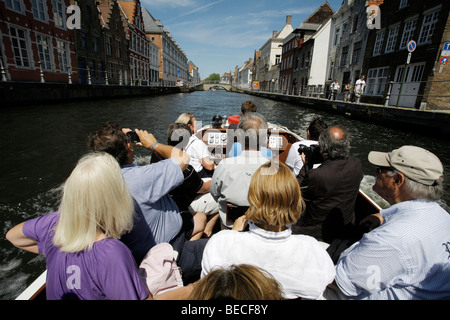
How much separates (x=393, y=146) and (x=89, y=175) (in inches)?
400

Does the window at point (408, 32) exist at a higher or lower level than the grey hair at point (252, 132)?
higher

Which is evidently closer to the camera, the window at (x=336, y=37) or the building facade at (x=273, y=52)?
the window at (x=336, y=37)

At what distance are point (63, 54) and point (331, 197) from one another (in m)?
23.4

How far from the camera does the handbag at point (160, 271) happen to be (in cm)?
134

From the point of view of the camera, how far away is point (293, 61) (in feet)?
117

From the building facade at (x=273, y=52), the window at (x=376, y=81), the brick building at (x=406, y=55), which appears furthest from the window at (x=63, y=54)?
the building facade at (x=273, y=52)

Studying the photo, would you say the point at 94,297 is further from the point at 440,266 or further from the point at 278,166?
the point at 440,266

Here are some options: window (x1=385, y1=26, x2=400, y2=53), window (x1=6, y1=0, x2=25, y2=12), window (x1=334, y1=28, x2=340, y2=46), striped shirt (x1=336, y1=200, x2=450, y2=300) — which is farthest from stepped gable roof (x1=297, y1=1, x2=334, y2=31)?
striped shirt (x1=336, y1=200, x2=450, y2=300)

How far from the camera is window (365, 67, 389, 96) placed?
15.5 meters

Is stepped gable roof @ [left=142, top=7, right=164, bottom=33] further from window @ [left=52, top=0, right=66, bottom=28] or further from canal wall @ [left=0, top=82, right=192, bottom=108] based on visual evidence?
window @ [left=52, top=0, right=66, bottom=28]

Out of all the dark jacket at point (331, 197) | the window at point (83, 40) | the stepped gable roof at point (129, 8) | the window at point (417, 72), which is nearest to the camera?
the dark jacket at point (331, 197)

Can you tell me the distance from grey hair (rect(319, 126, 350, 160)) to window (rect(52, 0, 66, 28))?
22.6 metres

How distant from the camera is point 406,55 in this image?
1351cm

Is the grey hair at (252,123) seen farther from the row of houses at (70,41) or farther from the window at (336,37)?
the window at (336,37)
